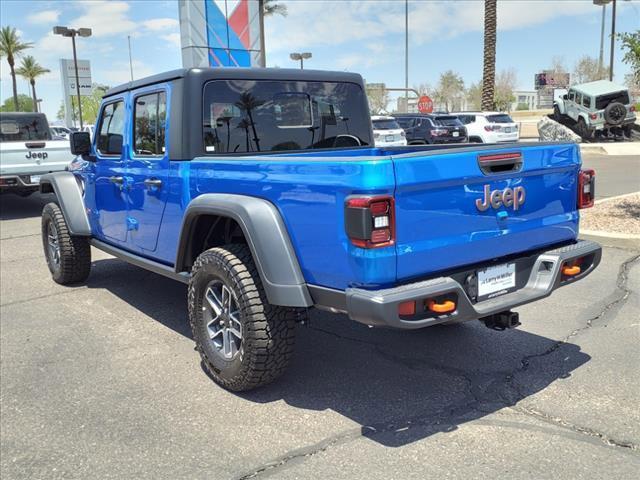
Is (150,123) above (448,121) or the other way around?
the other way around

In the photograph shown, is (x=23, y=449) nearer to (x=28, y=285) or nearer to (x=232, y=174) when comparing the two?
(x=232, y=174)

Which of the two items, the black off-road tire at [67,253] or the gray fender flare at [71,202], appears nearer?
the gray fender flare at [71,202]

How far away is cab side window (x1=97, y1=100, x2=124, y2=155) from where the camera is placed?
501 cm

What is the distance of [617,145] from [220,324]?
22839 mm

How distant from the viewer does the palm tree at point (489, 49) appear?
62.6ft

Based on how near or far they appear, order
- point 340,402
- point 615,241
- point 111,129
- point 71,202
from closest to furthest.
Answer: point 340,402
point 111,129
point 71,202
point 615,241

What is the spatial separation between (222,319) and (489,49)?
19248 millimetres

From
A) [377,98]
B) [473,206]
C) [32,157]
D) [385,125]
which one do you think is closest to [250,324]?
[473,206]

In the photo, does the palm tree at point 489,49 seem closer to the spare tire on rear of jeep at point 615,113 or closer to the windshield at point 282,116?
the spare tire on rear of jeep at point 615,113

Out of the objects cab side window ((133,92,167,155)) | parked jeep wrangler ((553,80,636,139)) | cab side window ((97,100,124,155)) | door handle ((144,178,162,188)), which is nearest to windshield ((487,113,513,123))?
parked jeep wrangler ((553,80,636,139))

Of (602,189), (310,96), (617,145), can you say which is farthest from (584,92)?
(310,96)

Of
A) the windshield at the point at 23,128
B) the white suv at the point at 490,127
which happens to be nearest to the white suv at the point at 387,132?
the white suv at the point at 490,127

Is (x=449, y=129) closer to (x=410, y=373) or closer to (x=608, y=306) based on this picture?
(x=608, y=306)

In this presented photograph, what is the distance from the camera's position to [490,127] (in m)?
22.0
